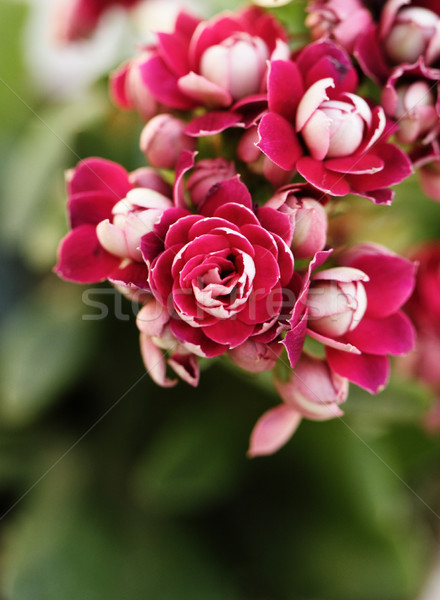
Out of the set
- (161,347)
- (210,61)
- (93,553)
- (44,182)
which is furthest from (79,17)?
(93,553)

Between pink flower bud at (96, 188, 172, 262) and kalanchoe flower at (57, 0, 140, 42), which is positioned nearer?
pink flower bud at (96, 188, 172, 262)

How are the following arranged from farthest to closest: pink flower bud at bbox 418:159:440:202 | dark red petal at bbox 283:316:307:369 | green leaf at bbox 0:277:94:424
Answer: green leaf at bbox 0:277:94:424 → pink flower bud at bbox 418:159:440:202 → dark red petal at bbox 283:316:307:369

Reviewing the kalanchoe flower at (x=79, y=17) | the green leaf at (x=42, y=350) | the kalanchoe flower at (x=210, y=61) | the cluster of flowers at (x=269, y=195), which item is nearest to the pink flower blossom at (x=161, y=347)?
the cluster of flowers at (x=269, y=195)

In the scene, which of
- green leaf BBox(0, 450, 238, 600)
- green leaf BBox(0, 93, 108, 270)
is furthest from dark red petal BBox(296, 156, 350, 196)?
green leaf BBox(0, 450, 238, 600)

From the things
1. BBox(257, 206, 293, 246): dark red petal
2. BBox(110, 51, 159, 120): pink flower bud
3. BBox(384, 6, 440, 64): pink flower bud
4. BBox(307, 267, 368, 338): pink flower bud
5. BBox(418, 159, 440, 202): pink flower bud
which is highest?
BBox(110, 51, 159, 120): pink flower bud

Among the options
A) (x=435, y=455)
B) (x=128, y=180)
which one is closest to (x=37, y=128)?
(x=128, y=180)

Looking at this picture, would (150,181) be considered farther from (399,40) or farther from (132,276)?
(399,40)

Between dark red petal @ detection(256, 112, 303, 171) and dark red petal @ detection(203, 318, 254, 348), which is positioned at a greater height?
dark red petal @ detection(256, 112, 303, 171)

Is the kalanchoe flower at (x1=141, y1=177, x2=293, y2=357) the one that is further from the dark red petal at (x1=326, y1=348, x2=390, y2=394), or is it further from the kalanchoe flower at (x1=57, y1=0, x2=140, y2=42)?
the kalanchoe flower at (x1=57, y1=0, x2=140, y2=42)
